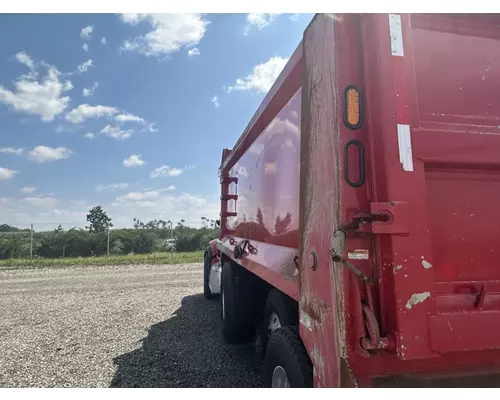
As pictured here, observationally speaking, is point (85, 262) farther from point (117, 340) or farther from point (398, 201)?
point (398, 201)

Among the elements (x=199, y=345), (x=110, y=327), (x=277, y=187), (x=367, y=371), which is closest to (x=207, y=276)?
(x=110, y=327)

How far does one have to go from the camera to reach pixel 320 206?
162 cm

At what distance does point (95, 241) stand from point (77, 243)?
36.6 inches

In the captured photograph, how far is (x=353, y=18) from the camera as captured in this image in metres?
1.58

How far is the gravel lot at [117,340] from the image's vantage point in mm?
3615

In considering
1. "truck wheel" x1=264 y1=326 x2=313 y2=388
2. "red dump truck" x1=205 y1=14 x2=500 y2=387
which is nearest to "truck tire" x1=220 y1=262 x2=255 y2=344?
"truck wheel" x1=264 y1=326 x2=313 y2=388

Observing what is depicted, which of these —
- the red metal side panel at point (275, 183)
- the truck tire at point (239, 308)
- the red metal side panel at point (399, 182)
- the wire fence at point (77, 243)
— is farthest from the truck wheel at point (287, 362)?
the wire fence at point (77, 243)

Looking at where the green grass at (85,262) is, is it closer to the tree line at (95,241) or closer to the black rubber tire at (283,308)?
the tree line at (95,241)

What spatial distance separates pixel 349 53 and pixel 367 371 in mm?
1340

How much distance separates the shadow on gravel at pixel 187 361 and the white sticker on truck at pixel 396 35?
317 centimetres

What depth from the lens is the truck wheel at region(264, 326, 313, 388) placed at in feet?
5.74

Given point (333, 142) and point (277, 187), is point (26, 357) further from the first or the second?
point (333, 142)

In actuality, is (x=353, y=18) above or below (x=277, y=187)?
above

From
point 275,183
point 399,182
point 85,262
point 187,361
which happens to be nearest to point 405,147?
point 399,182
